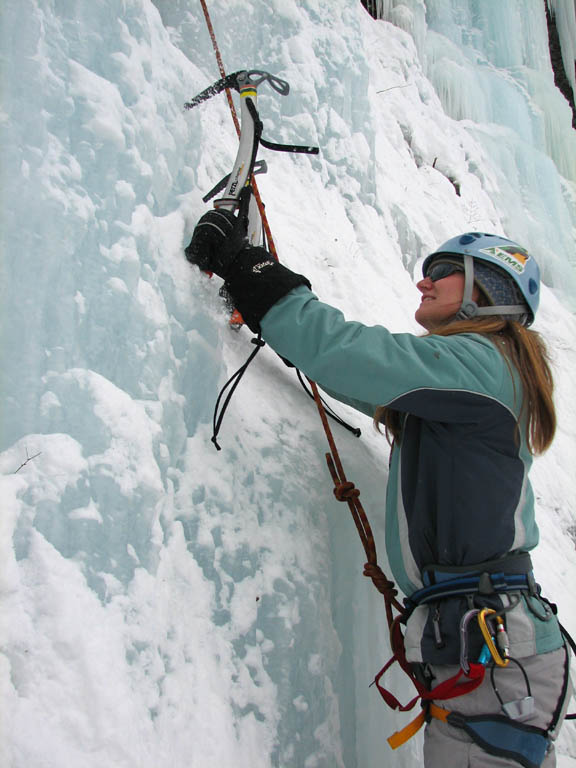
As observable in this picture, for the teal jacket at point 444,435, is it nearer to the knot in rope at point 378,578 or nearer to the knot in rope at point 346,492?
the knot in rope at point 378,578

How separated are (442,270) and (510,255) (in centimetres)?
22

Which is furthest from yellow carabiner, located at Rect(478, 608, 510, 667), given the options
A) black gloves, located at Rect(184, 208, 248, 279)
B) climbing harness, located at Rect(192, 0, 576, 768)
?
black gloves, located at Rect(184, 208, 248, 279)

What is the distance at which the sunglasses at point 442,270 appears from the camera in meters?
1.83

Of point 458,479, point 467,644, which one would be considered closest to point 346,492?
point 458,479

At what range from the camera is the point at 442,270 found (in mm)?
1862

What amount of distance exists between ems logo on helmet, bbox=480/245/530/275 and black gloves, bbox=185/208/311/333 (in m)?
0.65

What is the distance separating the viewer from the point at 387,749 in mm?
1796

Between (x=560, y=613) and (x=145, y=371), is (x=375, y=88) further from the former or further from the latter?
(x=145, y=371)

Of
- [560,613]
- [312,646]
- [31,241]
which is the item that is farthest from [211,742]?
[560,613]

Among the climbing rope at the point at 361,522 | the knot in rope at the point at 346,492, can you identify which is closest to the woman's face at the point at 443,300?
the climbing rope at the point at 361,522

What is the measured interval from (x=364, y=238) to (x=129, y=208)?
368cm

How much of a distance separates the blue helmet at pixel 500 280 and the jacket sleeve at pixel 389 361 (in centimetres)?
25

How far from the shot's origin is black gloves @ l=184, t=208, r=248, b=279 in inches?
63.3

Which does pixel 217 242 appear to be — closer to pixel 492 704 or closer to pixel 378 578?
pixel 378 578
